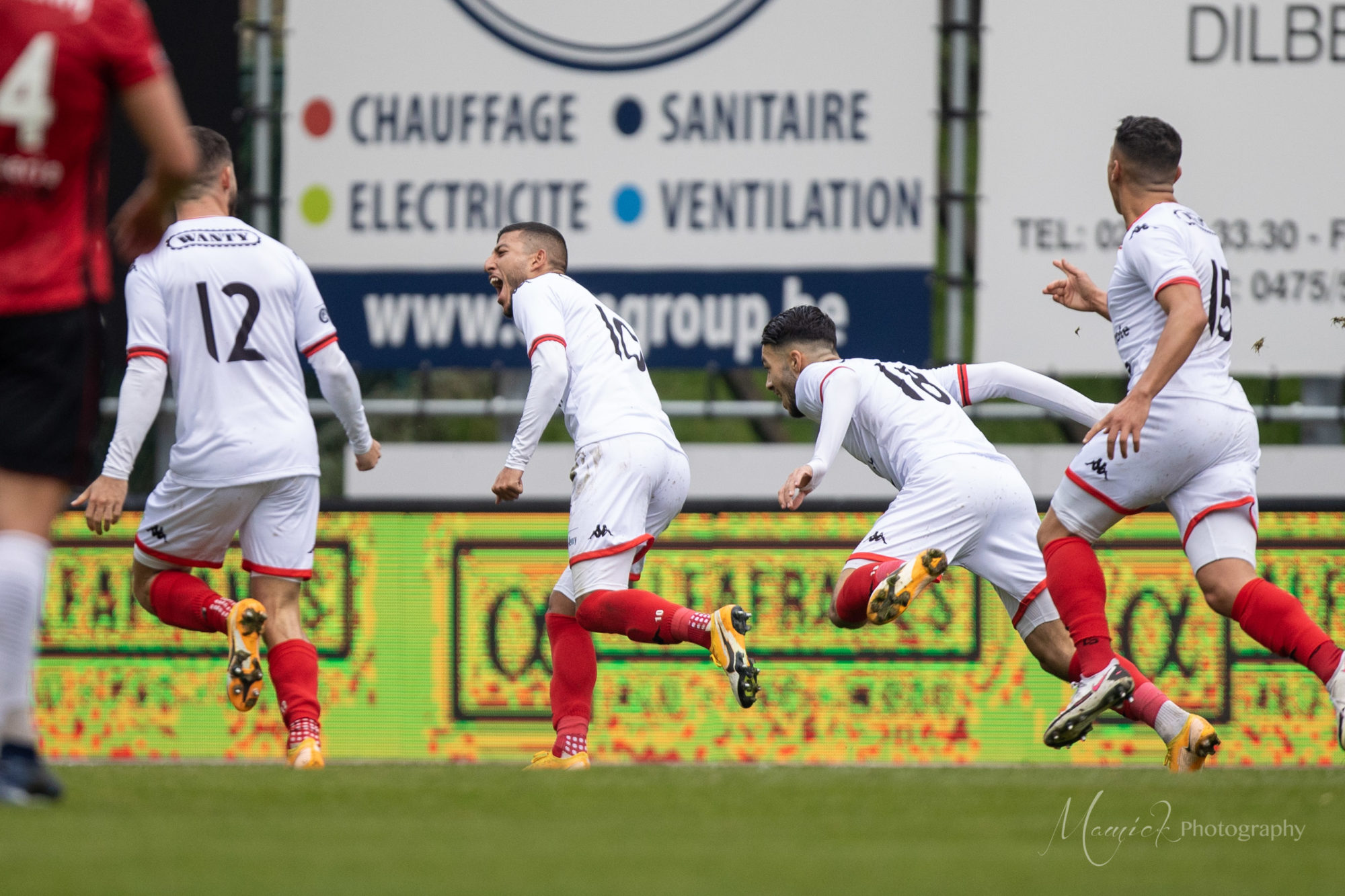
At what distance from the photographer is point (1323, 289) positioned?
24.2 ft

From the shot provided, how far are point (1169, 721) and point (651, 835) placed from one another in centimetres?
232

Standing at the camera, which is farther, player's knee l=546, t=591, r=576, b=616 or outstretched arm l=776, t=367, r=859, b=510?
player's knee l=546, t=591, r=576, b=616

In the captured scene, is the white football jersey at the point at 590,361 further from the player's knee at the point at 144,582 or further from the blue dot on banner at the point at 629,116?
the blue dot on banner at the point at 629,116

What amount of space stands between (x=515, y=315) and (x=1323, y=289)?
3.65 m

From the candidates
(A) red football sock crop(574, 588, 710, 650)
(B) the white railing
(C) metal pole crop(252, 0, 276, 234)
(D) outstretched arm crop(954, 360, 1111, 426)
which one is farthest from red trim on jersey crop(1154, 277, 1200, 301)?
(C) metal pole crop(252, 0, 276, 234)

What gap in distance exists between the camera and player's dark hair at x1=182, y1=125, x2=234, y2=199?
5312 millimetres

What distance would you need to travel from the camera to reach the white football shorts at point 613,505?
536 centimetres

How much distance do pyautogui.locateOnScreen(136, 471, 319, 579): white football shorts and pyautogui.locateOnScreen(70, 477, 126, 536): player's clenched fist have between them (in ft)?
0.59

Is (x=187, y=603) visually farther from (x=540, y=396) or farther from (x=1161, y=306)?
(x=1161, y=306)

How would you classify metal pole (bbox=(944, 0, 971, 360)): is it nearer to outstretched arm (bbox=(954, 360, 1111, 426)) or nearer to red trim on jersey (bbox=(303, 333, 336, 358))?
outstretched arm (bbox=(954, 360, 1111, 426))

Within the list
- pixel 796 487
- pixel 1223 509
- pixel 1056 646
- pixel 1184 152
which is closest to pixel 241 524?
pixel 796 487

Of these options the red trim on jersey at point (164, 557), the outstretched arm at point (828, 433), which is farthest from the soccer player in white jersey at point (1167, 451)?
the red trim on jersey at point (164, 557)

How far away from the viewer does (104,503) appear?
5.16 m

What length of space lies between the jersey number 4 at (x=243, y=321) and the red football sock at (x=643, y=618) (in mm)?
1275
